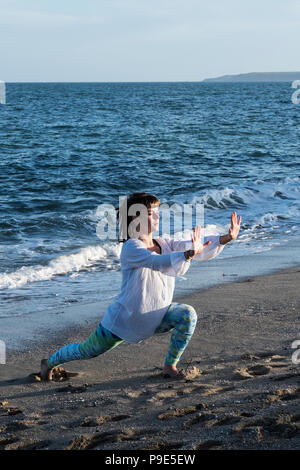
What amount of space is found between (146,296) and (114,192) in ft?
39.4

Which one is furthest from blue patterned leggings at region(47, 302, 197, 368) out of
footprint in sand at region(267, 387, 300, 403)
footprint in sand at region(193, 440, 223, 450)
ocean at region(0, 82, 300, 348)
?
ocean at region(0, 82, 300, 348)

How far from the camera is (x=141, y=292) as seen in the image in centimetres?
421

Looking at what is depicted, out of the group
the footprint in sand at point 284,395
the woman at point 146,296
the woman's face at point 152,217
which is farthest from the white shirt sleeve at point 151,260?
the footprint in sand at point 284,395

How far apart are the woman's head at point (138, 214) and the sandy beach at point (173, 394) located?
108 centimetres

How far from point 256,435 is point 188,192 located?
13.1 m

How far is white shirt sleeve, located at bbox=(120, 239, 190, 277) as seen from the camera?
3.87m

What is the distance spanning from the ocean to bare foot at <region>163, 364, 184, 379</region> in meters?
1.92

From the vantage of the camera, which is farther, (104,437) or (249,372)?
(249,372)

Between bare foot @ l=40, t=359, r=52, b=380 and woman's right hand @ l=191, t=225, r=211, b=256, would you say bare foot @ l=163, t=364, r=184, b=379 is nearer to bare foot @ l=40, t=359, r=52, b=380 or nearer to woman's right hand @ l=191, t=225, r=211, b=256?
bare foot @ l=40, t=359, r=52, b=380

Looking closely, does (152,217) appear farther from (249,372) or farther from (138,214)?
(249,372)

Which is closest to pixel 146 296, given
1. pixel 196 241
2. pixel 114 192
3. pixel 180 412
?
pixel 196 241

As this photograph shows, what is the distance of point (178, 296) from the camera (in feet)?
22.8

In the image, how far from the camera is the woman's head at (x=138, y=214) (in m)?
4.14

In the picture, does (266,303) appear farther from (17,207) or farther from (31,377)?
(17,207)
